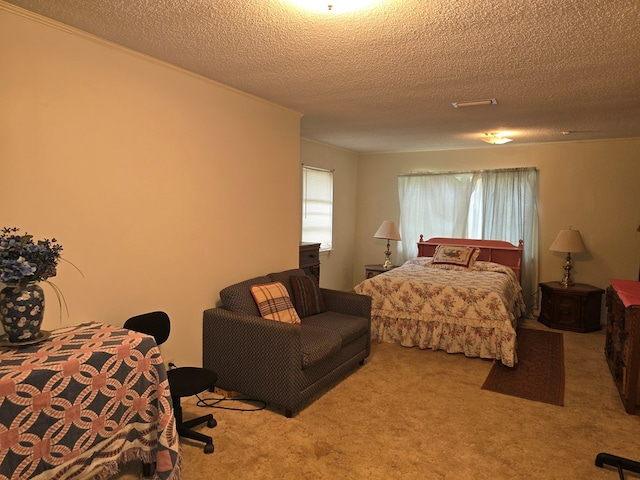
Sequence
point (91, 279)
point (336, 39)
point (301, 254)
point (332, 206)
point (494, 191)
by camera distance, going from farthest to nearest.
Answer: point (332, 206) → point (494, 191) → point (301, 254) → point (91, 279) → point (336, 39)

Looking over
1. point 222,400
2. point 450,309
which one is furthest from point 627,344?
point 222,400

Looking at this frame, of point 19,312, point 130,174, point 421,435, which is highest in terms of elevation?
point 130,174

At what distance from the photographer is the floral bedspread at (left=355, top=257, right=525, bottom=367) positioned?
13.6ft

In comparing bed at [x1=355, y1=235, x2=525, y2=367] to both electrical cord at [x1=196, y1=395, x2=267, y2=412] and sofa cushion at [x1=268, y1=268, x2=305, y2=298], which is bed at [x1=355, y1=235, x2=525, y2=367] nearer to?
sofa cushion at [x1=268, y1=268, x2=305, y2=298]

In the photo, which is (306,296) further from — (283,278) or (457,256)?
(457,256)

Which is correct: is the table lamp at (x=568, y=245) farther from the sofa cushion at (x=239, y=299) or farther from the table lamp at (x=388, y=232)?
the sofa cushion at (x=239, y=299)

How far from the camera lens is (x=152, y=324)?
2674 millimetres

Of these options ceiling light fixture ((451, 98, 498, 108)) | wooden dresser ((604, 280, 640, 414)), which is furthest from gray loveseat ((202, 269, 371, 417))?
ceiling light fixture ((451, 98, 498, 108))

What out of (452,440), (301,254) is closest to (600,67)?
(452,440)

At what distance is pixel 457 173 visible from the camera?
634 centimetres

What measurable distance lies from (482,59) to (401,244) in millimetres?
4411

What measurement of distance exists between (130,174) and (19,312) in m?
1.14

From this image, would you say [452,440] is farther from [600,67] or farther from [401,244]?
[401,244]

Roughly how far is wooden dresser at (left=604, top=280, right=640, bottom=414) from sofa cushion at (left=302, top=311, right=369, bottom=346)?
203 cm
